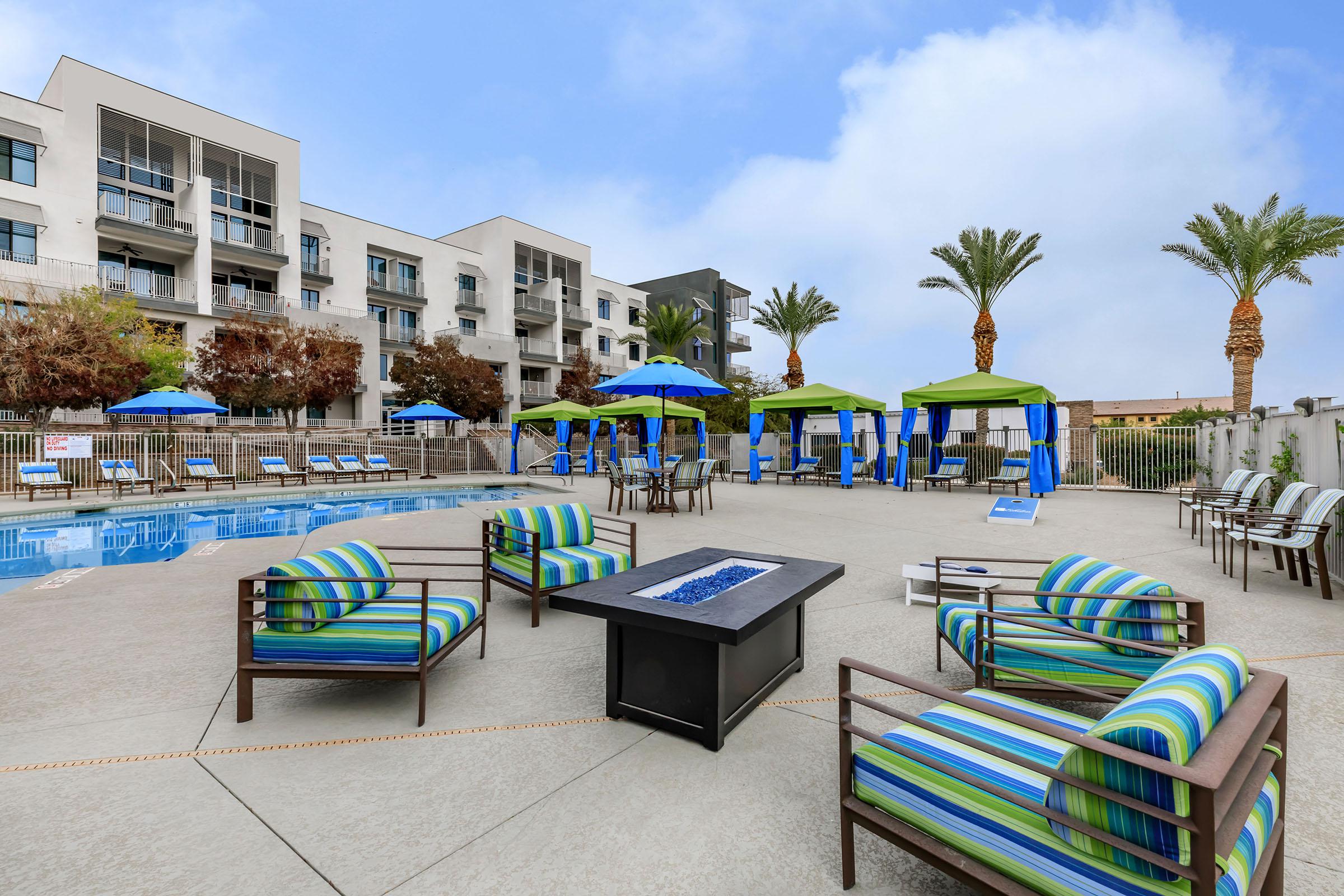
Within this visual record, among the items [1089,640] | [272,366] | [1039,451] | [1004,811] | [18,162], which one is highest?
[18,162]

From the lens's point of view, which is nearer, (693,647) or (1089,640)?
(1089,640)

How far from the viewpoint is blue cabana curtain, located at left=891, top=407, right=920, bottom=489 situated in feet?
53.3

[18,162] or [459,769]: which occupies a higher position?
[18,162]

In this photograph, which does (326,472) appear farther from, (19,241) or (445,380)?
(19,241)

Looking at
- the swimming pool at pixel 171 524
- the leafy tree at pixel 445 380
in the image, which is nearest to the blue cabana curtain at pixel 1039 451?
the swimming pool at pixel 171 524

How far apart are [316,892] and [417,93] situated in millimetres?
29107

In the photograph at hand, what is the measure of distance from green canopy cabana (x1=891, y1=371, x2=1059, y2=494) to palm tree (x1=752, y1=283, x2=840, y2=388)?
1519 centimetres

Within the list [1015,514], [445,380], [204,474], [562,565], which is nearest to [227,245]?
[445,380]

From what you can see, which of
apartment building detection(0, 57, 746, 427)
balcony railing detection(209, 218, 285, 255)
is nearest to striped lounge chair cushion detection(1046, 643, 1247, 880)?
apartment building detection(0, 57, 746, 427)

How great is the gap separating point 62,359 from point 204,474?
17.7 ft

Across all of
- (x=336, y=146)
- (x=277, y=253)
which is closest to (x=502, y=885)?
(x=277, y=253)

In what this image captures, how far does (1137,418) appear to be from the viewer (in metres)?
74.6

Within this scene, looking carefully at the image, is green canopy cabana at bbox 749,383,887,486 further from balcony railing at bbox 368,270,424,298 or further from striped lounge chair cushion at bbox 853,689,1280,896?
balcony railing at bbox 368,270,424,298

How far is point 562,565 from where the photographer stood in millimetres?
4781
